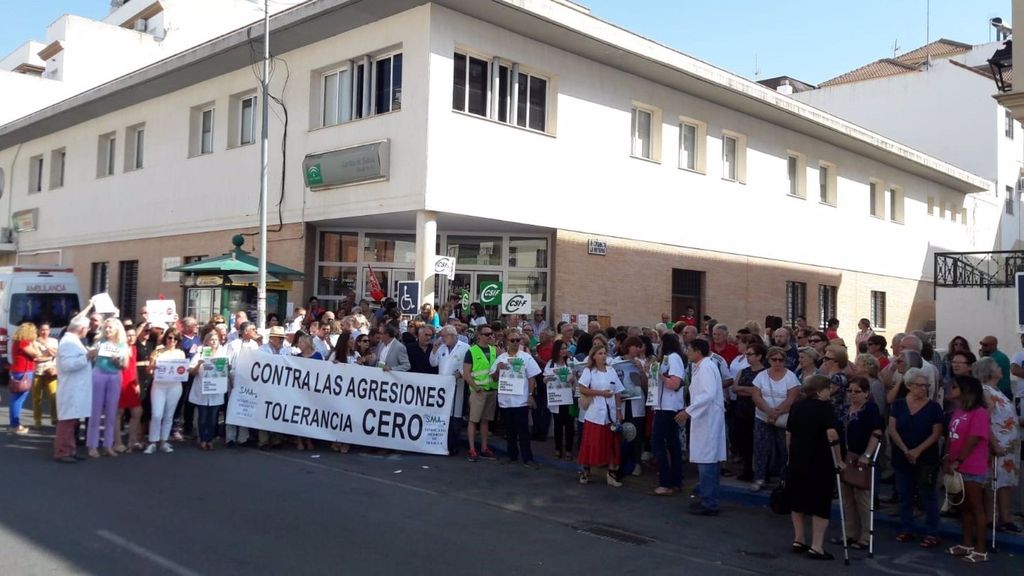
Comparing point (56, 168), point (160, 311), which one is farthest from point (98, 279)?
point (160, 311)

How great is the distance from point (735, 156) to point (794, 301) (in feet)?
17.8

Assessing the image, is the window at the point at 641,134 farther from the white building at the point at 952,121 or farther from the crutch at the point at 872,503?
the white building at the point at 952,121

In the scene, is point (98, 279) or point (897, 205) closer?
point (98, 279)

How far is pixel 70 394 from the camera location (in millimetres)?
10773

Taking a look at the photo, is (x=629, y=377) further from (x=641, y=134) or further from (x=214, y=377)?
(x=641, y=134)

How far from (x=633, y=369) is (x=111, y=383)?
22.6 ft

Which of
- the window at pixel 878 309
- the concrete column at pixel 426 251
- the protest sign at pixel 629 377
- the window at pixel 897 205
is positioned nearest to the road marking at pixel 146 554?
the protest sign at pixel 629 377

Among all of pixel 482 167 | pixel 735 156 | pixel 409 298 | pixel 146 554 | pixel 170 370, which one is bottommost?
pixel 146 554

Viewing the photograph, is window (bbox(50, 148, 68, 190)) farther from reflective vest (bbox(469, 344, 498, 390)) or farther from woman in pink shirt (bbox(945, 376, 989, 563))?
woman in pink shirt (bbox(945, 376, 989, 563))

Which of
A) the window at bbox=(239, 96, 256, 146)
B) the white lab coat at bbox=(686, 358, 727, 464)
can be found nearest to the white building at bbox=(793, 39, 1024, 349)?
the window at bbox=(239, 96, 256, 146)

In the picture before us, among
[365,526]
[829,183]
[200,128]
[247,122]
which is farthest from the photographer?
[829,183]

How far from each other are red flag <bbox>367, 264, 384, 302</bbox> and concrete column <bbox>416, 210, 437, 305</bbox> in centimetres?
216

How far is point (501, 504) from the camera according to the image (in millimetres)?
9227

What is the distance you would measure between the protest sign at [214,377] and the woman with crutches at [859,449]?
842 cm
